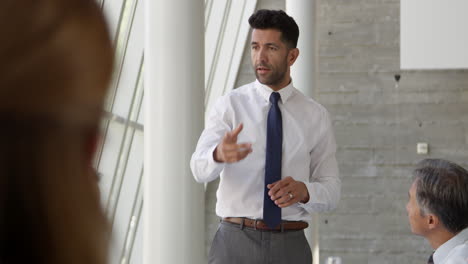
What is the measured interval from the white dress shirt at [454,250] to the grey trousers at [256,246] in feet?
1.95

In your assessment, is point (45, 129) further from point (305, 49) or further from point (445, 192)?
point (305, 49)

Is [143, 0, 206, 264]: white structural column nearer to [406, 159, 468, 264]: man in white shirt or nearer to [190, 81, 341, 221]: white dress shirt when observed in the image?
[190, 81, 341, 221]: white dress shirt

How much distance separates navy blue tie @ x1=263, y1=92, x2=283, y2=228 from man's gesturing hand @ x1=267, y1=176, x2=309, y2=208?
9cm

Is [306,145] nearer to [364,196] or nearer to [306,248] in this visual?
[306,248]

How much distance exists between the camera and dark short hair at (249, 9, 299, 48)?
3.18 m

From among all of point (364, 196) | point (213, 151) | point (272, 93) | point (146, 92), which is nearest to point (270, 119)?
point (272, 93)

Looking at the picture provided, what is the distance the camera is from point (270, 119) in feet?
10.0

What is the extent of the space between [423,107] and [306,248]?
603 centimetres

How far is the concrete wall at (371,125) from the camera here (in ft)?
28.8

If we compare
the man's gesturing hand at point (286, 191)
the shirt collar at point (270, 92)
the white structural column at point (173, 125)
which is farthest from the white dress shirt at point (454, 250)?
the white structural column at point (173, 125)

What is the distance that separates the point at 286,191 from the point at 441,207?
1.75 feet

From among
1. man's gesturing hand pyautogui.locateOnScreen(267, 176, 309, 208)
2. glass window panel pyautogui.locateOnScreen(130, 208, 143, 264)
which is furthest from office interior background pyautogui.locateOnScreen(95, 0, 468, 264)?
man's gesturing hand pyautogui.locateOnScreen(267, 176, 309, 208)

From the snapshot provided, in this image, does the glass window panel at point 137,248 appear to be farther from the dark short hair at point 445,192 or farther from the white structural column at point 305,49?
the dark short hair at point 445,192

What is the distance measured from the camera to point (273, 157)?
296 centimetres
